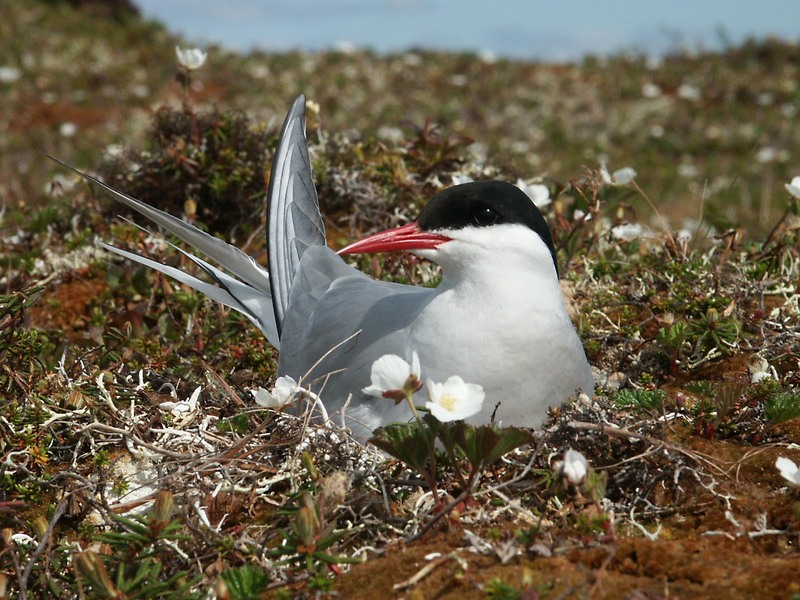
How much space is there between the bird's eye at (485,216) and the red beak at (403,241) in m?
0.11

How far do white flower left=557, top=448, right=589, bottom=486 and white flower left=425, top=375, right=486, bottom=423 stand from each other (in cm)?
25

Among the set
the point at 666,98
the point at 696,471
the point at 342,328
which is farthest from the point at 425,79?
the point at 696,471

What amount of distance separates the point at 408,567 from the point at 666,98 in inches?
480

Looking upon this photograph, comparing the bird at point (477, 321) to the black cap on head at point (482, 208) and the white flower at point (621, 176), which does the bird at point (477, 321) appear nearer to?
the black cap on head at point (482, 208)

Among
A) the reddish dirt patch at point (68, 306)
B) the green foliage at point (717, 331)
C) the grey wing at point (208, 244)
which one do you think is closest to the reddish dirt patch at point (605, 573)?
the green foliage at point (717, 331)

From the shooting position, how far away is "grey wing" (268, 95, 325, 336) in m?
3.88

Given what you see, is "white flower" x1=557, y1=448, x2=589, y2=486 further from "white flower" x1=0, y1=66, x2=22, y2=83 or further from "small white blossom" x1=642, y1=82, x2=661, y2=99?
"small white blossom" x1=642, y1=82, x2=661, y2=99

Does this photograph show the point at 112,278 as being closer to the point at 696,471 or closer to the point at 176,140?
the point at 176,140

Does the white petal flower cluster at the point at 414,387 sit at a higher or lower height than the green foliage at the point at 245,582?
higher

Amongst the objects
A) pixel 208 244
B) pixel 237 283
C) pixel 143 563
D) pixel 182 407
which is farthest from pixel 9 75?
pixel 143 563

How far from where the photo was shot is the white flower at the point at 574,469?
2199 mm

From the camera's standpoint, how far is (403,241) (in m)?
2.94

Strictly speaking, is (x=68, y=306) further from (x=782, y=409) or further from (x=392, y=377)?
(x=782, y=409)

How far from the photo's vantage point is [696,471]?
99.9 inches
